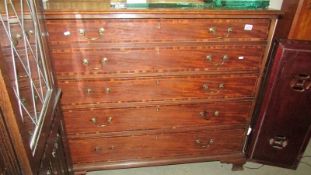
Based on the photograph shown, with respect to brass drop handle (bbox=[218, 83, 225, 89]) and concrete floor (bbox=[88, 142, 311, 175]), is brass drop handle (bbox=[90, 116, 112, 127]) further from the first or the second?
brass drop handle (bbox=[218, 83, 225, 89])

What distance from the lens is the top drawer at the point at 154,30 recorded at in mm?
1127

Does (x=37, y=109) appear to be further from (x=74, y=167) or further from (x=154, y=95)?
(x=74, y=167)

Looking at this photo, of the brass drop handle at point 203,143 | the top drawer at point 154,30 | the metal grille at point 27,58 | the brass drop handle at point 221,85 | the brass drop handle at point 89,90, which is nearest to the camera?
the metal grille at point 27,58

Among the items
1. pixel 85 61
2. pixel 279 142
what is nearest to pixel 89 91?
pixel 85 61

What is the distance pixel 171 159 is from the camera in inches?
64.1

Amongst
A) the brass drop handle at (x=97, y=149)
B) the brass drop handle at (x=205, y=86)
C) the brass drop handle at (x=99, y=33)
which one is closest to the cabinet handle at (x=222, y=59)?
the brass drop handle at (x=205, y=86)

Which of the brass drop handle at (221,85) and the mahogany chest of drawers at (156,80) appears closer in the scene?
the mahogany chest of drawers at (156,80)

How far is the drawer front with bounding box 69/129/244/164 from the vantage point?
58.2 inches

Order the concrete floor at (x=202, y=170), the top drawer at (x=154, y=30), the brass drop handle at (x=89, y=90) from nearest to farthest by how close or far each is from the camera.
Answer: the top drawer at (x=154, y=30) < the brass drop handle at (x=89, y=90) < the concrete floor at (x=202, y=170)

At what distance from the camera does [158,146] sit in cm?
156

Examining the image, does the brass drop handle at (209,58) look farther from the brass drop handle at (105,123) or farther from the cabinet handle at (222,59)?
the brass drop handle at (105,123)

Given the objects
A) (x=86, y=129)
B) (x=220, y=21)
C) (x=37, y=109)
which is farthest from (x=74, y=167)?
(x=220, y=21)

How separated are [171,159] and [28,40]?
45.5 inches

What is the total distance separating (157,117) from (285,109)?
32.2 inches
